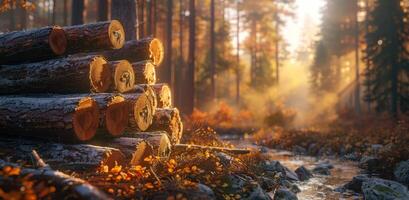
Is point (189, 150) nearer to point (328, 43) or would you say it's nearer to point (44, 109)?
point (44, 109)

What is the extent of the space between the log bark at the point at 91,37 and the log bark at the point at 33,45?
0.22m

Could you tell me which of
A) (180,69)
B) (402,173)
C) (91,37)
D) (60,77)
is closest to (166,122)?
(91,37)

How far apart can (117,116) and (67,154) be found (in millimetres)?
1463

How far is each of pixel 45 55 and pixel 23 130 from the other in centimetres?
207

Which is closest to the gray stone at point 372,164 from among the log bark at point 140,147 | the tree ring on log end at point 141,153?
the log bark at point 140,147

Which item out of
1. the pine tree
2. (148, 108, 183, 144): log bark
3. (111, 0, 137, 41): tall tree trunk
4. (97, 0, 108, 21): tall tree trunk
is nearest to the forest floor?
(148, 108, 183, 144): log bark

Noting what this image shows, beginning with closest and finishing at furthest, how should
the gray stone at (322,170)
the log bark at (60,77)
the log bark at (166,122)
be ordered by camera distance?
the log bark at (60,77) < the log bark at (166,122) < the gray stone at (322,170)

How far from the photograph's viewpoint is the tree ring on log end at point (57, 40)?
9.23 m

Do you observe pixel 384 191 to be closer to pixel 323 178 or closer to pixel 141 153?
pixel 323 178

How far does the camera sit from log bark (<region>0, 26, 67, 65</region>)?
922 centimetres

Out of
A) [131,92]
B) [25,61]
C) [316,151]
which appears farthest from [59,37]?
[316,151]

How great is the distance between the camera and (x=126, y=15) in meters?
14.2

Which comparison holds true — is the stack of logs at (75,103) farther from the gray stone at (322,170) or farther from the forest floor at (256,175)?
the gray stone at (322,170)

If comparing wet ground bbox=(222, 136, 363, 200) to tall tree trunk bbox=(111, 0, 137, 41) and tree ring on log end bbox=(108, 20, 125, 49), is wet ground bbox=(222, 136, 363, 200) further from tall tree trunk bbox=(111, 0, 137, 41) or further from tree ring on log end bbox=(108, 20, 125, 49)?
tall tree trunk bbox=(111, 0, 137, 41)
